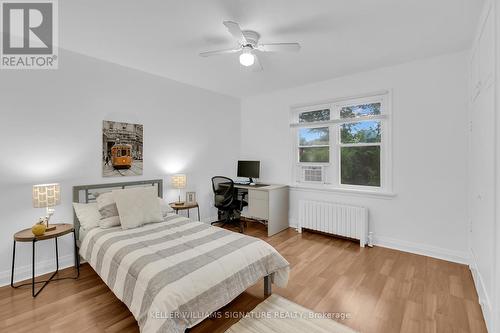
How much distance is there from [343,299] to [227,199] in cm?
255

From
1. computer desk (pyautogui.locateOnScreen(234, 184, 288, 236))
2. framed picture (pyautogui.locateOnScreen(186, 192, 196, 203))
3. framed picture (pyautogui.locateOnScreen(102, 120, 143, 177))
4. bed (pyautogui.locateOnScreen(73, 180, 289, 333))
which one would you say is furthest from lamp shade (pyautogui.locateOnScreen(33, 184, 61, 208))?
computer desk (pyautogui.locateOnScreen(234, 184, 288, 236))

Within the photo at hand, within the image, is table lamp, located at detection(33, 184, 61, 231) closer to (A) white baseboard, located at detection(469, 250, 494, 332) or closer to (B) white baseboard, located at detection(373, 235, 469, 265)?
(A) white baseboard, located at detection(469, 250, 494, 332)

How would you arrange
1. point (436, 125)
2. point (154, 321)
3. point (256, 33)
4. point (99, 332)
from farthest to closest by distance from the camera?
point (436, 125) → point (256, 33) → point (99, 332) → point (154, 321)

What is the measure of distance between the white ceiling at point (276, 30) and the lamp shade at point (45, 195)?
1687 mm

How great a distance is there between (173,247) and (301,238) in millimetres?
2452

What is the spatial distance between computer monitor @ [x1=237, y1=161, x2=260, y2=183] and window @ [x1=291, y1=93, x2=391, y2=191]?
0.79 m

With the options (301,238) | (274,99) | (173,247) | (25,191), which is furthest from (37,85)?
(301,238)

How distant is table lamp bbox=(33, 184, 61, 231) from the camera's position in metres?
2.39

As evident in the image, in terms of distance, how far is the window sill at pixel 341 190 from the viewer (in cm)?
347

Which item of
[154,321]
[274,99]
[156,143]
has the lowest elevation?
[154,321]

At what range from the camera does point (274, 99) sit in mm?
4738

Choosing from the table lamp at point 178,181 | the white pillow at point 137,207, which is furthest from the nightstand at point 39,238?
the table lamp at point 178,181

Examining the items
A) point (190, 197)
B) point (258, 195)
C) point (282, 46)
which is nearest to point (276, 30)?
point (282, 46)

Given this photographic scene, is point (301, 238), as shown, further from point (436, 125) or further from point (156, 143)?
point (156, 143)
